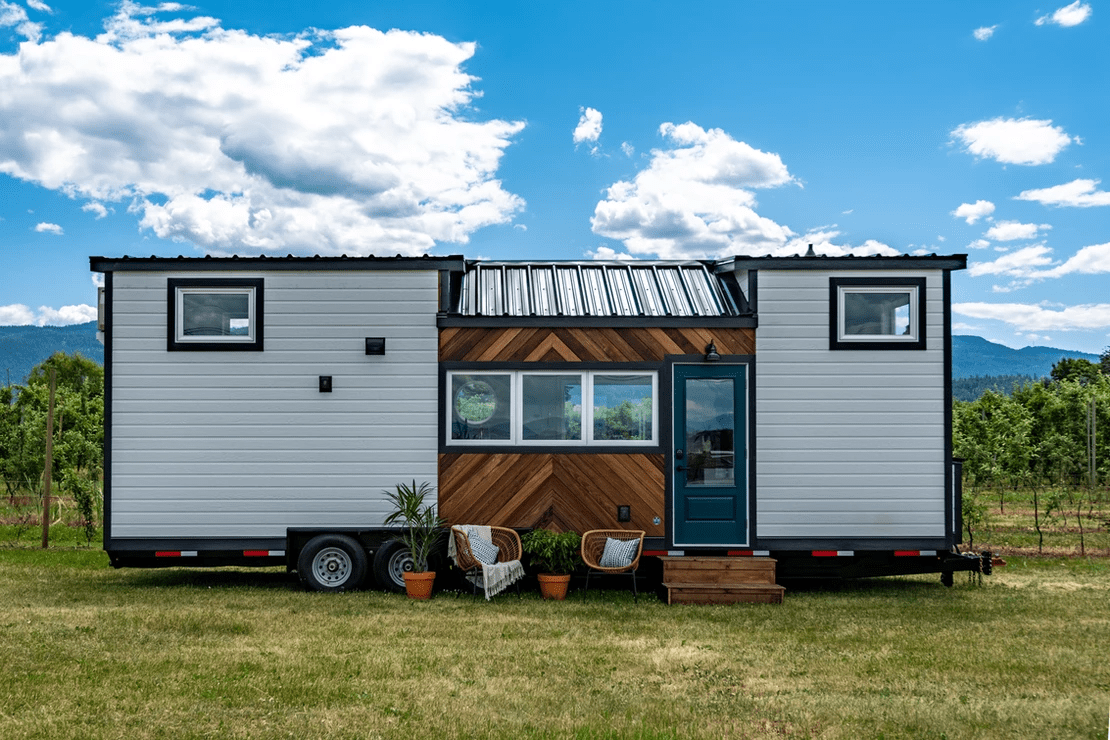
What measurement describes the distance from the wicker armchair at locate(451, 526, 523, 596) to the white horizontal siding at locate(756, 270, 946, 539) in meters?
2.42

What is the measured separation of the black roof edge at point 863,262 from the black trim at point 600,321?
1.92 ft

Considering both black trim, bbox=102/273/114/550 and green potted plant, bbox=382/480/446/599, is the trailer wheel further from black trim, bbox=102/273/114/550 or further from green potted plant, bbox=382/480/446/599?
black trim, bbox=102/273/114/550

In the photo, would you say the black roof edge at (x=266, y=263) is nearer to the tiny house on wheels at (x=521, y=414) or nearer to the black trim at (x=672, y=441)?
the tiny house on wheels at (x=521, y=414)

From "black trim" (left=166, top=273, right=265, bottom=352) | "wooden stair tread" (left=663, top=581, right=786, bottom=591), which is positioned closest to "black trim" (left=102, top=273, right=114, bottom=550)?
"black trim" (left=166, top=273, right=265, bottom=352)

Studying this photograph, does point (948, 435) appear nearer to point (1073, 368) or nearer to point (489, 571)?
point (489, 571)

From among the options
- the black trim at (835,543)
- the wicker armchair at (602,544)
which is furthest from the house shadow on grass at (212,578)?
the black trim at (835,543)

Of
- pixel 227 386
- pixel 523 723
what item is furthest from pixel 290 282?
pixel 523 723

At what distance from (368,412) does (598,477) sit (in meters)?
2.36

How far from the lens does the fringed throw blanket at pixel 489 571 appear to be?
28.2 feet

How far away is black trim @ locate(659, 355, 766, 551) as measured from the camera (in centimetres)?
923

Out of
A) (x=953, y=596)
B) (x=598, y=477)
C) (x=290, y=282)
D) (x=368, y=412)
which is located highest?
(x=290, y=282)

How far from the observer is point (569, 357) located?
30.5 feet

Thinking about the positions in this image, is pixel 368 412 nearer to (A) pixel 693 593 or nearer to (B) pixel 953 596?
(A) pixel 693 593

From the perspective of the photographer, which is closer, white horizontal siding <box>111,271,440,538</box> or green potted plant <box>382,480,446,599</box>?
green potted plant <box>382,480,446,599</box>
